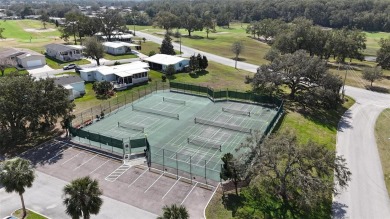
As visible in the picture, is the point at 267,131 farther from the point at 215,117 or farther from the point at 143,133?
the point at 143,133

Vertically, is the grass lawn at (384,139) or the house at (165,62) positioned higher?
the house at (165,62)

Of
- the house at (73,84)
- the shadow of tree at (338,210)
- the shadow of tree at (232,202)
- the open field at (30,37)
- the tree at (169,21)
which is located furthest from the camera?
the tree at (169,21)

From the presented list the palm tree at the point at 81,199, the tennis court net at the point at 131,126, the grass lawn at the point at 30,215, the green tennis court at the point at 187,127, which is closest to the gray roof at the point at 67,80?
the green tennis court at the point at 187,127

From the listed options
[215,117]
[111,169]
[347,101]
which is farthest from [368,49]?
[111,169]

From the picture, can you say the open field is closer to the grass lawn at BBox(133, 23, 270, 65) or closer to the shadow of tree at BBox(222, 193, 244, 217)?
the grass lawn at BBox(133, 23, 270, 65)

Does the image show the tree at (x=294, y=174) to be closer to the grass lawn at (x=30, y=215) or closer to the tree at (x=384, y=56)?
the grass lawn at (x=30, y=215)

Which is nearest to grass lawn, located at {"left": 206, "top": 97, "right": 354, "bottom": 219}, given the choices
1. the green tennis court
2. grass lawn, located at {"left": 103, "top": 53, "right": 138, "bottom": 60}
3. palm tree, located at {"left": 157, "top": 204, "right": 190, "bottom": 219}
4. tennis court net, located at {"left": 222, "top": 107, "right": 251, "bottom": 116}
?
the green tennis court

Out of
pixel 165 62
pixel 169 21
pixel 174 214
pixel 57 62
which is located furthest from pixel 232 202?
pixel 169 21
